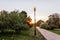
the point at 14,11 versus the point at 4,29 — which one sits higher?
the point at 14,11

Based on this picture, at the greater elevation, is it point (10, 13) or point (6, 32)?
point (10, 13)

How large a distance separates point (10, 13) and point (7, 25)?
2741 millimetres

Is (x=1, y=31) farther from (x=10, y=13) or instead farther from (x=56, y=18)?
(x=56, y=18)

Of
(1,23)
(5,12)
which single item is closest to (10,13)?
(5,12)

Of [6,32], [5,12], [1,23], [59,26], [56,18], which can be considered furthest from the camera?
[56,18]

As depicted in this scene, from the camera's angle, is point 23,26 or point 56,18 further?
point 56,18

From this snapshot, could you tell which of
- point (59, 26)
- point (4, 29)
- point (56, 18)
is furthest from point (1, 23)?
point (56, 18)

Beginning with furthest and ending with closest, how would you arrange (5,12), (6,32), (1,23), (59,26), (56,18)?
(56,18) → (59,26) → (5,12) → (6,32) → (1,23)

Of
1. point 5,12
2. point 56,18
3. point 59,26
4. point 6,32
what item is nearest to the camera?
point 6,32

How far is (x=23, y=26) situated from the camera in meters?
21.1

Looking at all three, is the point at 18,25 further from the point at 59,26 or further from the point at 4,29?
the point at 59,26

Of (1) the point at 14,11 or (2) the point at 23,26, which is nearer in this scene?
(2) the point at 23,26

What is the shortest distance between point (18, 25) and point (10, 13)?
2.48m

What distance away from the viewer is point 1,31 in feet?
64.8
